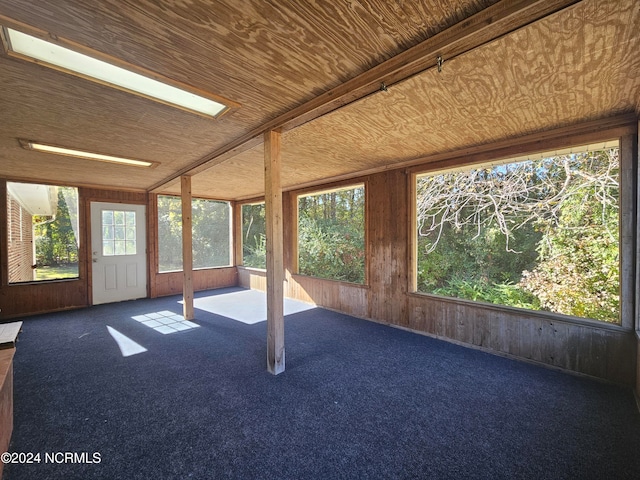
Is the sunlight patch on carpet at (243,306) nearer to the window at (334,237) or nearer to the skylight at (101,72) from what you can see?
the window at (334,237)

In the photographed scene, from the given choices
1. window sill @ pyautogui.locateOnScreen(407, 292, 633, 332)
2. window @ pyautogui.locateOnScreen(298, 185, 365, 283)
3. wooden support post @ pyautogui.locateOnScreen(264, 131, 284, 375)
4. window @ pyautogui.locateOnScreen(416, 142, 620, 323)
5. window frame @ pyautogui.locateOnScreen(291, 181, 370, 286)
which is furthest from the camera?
window @ pyautogui.locateOnScreen(298, 185, 365, 283)

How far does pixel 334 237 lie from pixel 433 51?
17.4 ft

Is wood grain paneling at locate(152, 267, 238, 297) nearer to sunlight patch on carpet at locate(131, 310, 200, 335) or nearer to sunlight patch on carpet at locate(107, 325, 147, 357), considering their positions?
sunlight patch on carpet at locate(131, 310, 200, 335)

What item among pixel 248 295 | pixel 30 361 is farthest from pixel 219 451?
pixel 248 295

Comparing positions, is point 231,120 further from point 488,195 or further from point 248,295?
point 488,195

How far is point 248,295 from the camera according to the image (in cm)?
628

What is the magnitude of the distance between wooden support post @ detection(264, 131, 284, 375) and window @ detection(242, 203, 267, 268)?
5887mm

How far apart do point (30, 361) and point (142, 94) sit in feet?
10.4

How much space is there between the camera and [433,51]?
56.5 inches

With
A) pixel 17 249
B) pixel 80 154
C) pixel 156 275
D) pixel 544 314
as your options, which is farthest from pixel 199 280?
pixel 544 314

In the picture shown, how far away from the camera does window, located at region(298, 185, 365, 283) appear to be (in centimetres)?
636

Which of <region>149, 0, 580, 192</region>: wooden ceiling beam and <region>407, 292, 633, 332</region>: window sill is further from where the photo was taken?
<region>407, 292, 633, 332</region>: window sill

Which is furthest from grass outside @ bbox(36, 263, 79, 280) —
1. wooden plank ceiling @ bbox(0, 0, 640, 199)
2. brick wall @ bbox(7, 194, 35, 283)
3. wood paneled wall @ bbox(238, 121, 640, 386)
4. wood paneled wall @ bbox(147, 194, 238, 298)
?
wood paneled wall @ bbox(238, 121, 640, 386)

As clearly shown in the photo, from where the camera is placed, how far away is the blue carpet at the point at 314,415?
61.6 inches
